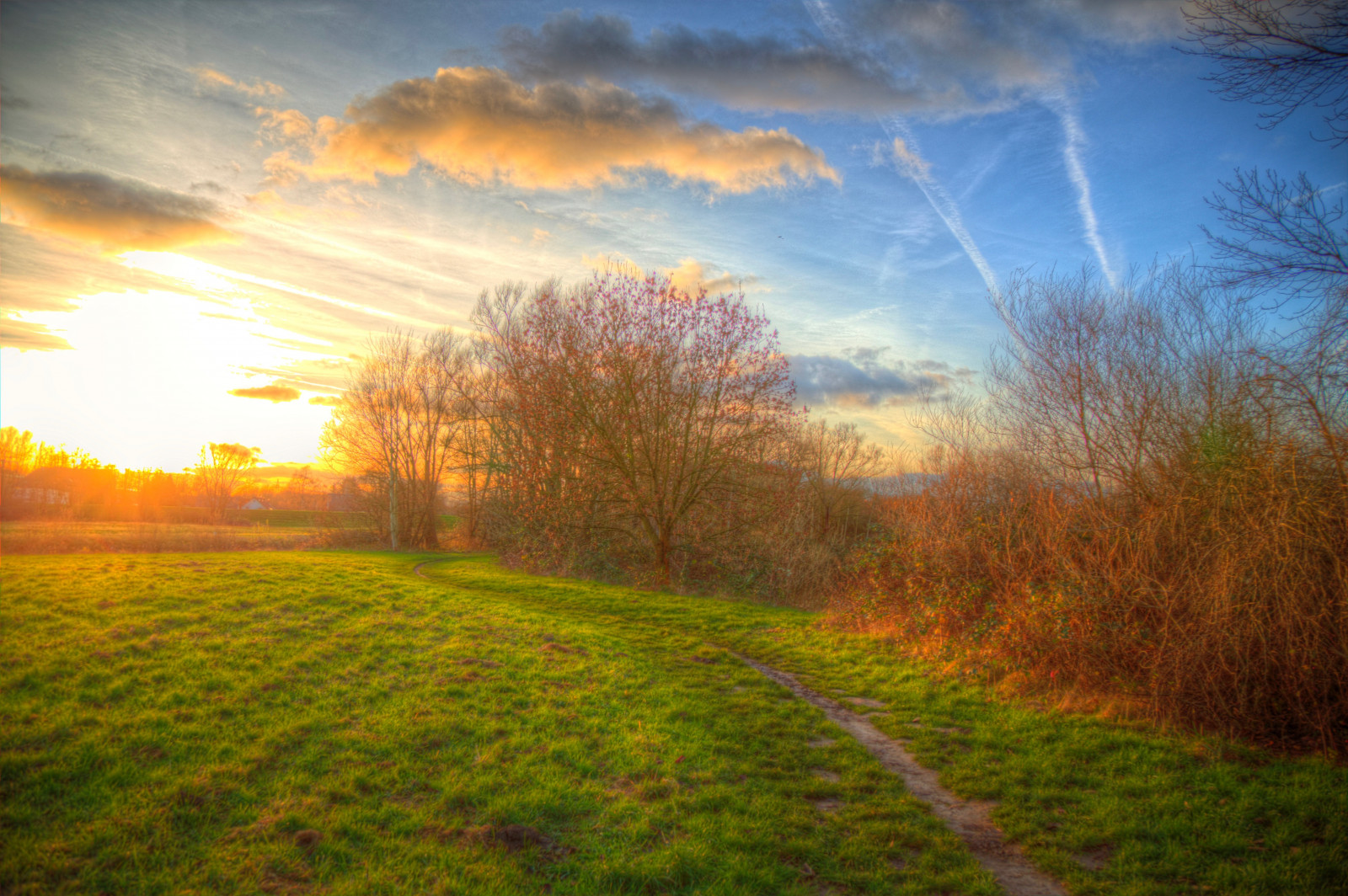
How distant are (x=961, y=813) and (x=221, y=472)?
124ft

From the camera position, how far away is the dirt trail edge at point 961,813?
398 cm

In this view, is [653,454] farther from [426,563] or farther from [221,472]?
[221,472]

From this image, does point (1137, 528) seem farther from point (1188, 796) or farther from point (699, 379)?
point (699, 379)

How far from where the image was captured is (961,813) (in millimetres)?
4922

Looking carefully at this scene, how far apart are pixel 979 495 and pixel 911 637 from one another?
2894 mm

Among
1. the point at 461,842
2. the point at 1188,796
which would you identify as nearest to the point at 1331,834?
the point at 1188,796

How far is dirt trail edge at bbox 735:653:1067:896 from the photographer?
3.98 meters

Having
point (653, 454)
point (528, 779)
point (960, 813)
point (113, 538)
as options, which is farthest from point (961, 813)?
point (113, 538)

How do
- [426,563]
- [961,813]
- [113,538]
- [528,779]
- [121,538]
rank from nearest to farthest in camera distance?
[961,813]
[528,779]
[113,538]
[121,538]
[426,563]

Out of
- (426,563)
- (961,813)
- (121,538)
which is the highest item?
(121,538)

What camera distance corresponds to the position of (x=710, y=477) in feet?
61.6

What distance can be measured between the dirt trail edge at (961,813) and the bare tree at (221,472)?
114 feet

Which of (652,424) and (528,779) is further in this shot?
(652,424)

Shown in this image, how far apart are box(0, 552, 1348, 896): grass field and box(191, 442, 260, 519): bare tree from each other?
26919 millimetres
